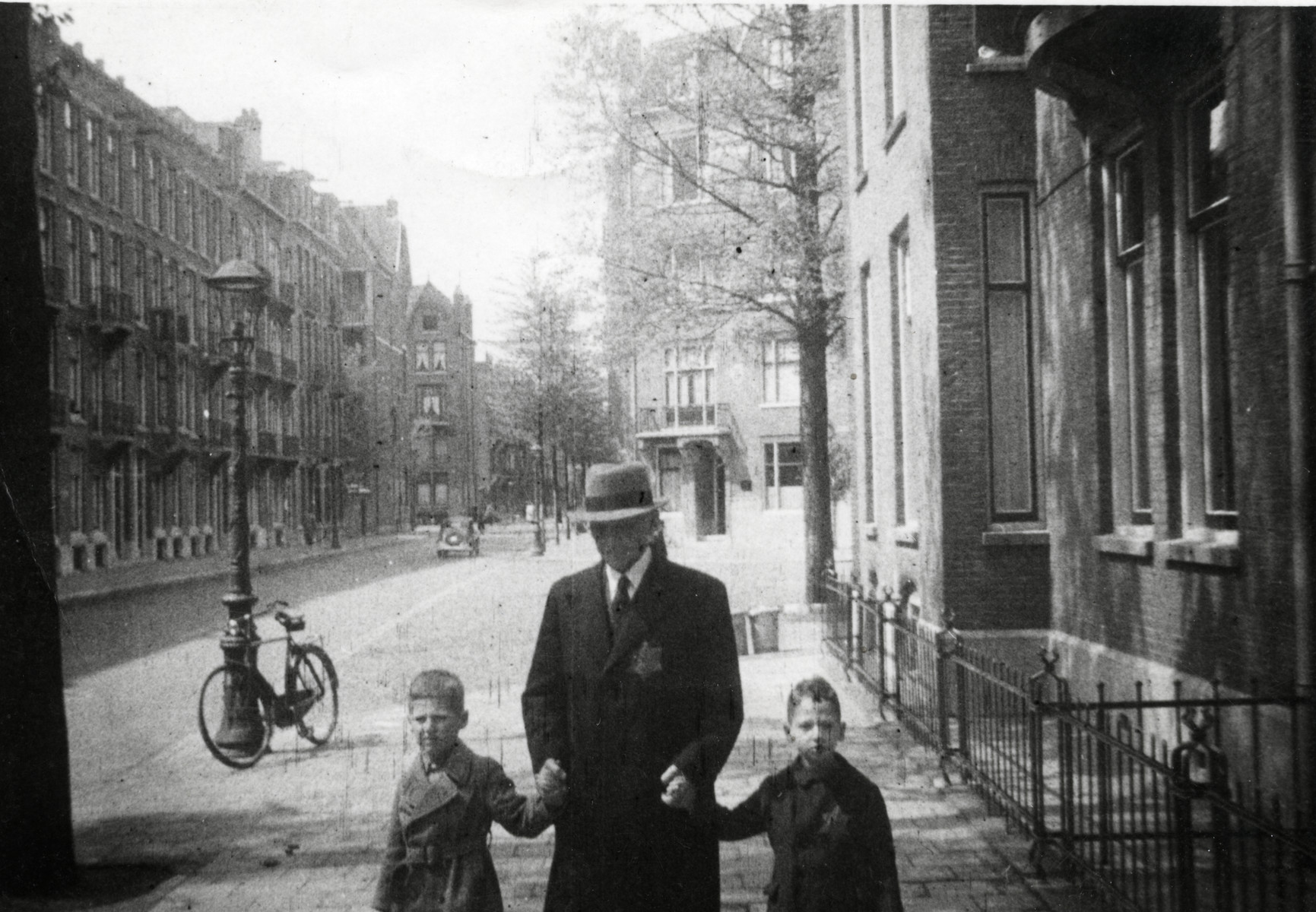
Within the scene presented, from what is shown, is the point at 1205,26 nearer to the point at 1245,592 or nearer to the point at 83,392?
the point at 1245,592

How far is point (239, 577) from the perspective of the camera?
26.2ft

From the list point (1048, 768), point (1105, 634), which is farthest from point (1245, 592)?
point (1105, 634)

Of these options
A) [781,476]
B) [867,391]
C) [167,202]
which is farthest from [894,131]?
[781,476]

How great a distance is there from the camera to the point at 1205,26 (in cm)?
631

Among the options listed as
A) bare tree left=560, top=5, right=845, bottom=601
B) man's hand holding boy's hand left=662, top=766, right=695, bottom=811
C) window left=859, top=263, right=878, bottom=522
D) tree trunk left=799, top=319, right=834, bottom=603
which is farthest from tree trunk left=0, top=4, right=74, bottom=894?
tree trunk left=799, top=319, right=834, bottom=603

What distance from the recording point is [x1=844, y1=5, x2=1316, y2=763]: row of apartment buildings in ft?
18.7

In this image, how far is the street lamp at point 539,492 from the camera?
22.4 metres

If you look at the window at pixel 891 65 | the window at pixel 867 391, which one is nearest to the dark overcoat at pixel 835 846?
the window at pixel 891 65

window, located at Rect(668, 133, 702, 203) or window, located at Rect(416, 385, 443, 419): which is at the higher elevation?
window, located at Rect(668, 133, 702, 203)

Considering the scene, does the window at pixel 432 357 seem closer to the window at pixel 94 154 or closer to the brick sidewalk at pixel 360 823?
the window at pixel 94 154

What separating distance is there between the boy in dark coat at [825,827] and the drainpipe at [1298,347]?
3.04 meters

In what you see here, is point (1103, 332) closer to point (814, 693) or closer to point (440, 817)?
point (814, 693)

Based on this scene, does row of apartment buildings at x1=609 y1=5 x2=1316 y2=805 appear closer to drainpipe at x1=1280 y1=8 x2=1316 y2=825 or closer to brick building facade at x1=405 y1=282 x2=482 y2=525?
drainpipe at x1=1280 y1=8 x2=1316 y2=825

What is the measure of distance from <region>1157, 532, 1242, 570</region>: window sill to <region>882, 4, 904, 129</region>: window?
5.39 metres
